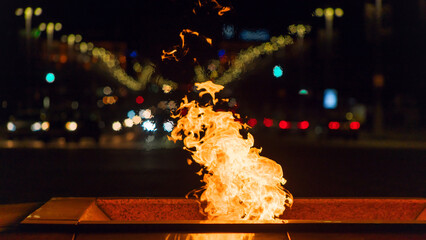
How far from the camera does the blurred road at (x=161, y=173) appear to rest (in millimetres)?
14373

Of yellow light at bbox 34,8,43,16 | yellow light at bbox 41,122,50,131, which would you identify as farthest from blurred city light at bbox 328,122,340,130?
yellow light at bbox 34,8,43,16

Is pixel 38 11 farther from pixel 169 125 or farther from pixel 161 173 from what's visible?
pixel 169 125

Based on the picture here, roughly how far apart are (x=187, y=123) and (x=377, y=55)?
35.0 metres

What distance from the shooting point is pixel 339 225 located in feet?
23.9

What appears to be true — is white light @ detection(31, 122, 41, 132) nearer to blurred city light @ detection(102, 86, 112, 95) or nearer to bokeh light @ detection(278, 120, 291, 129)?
bokeh light @ detection(278, 120, 291, 129)

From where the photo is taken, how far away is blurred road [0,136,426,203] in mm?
14373

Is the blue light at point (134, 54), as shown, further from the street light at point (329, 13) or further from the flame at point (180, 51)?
the street light at point (329, 13)

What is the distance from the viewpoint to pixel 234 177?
344 inches

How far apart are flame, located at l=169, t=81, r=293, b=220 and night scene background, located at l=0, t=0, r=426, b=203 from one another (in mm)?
503

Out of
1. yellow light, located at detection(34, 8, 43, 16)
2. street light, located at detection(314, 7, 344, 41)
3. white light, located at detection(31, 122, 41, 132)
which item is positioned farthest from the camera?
street light, located at detection(314, 7, 344, 41)

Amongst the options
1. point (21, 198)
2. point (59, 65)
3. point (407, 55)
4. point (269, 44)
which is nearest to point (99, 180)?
point (21, 198)

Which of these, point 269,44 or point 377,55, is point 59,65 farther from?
point 377,55

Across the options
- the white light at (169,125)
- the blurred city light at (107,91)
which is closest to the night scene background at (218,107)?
the white light at (169,125)

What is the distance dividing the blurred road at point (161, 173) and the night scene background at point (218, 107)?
38 millimetres
